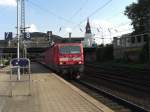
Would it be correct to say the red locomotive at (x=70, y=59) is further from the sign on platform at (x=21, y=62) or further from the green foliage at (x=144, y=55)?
the green foliage at (x=144, y=55)

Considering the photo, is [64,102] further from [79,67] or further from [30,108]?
[79,67]

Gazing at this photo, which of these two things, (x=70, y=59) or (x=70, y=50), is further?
(x=70, y=50)

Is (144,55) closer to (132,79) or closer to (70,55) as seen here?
(70,55)

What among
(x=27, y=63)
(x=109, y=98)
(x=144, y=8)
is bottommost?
(x=109, y=98)

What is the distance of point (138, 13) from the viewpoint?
106750 mm

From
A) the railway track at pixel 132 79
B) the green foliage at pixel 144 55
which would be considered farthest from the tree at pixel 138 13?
the railway track at pixel 132 79

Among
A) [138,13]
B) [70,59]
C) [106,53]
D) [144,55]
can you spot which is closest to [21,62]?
[70,59]

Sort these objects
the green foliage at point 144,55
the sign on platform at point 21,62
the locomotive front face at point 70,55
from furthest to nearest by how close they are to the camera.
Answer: the green foliage at point 144,55
the locomotive front face at point 70,55
the sign on platform at point 21,62

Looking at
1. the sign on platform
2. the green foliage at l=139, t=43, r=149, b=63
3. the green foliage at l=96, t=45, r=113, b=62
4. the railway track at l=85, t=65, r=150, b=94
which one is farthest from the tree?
the sign on platform

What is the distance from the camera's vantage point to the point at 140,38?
82.2 metres

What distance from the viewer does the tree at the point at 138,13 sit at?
102 m

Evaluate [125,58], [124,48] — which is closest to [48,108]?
[125,58]

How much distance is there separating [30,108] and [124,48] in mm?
75426

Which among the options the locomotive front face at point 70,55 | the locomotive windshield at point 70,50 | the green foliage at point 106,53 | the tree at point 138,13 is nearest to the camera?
the locomotive front face at point 70,55
